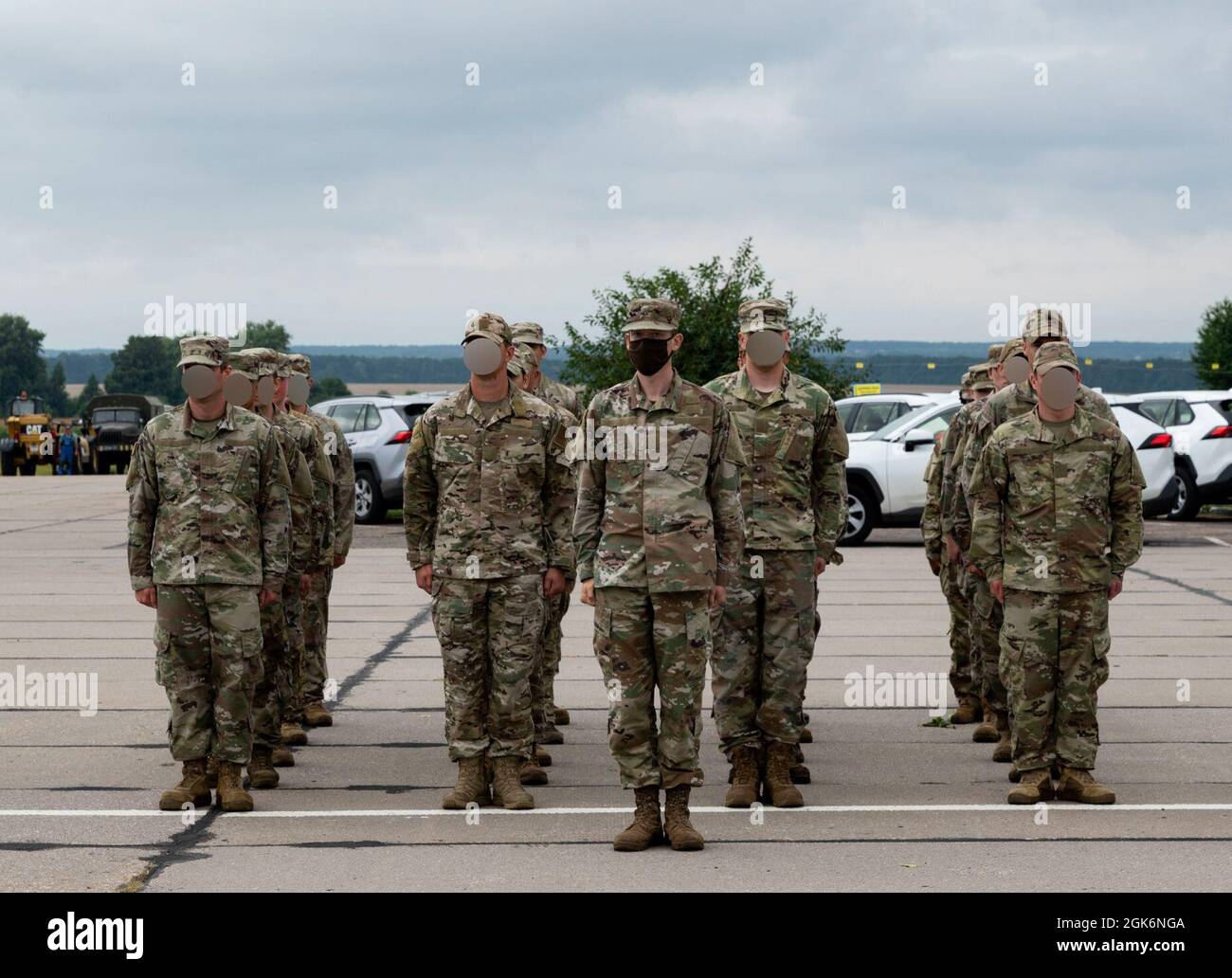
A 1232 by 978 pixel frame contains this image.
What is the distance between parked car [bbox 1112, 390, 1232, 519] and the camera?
75.3 ft

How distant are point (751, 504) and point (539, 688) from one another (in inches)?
67.0

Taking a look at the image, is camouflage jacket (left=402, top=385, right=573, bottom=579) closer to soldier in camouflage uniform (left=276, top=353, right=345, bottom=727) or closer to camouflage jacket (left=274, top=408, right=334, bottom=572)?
camouflage jacket (left=274, top=408, right=334, bottom=572)

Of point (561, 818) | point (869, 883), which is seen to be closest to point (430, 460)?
point (561, 818)

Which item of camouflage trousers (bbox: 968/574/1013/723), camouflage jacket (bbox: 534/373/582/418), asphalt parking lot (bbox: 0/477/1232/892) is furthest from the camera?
camouflage jacket (bbox: 534/373/582/418)

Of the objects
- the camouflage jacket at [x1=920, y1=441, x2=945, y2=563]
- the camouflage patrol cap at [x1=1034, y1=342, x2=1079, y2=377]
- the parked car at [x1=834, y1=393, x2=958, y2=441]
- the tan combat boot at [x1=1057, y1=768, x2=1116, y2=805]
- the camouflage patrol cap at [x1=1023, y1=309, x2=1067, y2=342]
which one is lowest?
the tan combat boot at [x1=1057, y1=768, x2=1116, y2=805]

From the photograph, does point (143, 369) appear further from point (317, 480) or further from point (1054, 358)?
point (1054, 358)

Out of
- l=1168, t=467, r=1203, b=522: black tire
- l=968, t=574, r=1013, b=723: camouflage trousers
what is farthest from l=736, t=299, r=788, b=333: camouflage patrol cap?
l=1168, t=467, r=1203, b=522: black tire

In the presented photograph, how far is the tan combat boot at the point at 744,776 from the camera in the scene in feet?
24.9

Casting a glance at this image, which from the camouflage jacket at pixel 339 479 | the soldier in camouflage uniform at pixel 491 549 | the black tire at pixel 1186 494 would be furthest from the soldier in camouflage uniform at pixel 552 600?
the black tire at pixel 1186 494

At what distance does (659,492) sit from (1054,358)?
6.68 ft

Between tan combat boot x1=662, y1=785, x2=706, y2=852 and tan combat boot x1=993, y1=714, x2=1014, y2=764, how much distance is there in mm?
2150

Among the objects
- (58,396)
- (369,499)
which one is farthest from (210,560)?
(58,396)

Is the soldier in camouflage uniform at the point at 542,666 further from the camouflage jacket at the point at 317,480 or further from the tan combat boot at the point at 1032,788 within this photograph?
the tan combat boot at the point at 1032,788
